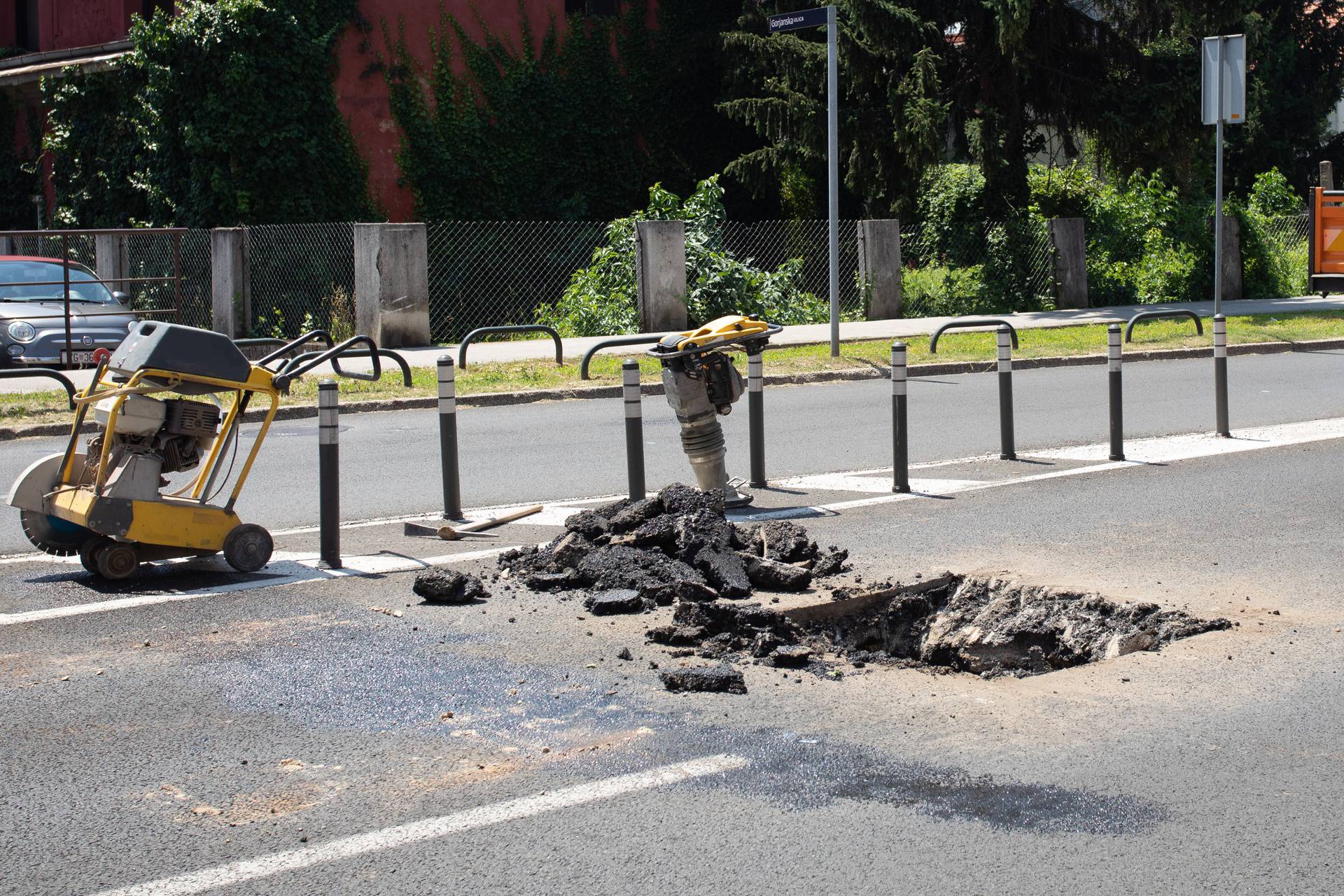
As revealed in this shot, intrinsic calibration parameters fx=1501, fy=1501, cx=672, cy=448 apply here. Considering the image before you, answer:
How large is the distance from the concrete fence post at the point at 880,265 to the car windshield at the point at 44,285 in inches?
466

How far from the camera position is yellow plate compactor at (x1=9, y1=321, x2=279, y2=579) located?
7.48 meters

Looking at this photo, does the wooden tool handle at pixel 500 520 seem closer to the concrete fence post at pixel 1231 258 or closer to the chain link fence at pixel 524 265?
the chain link fence at pixel 524 265

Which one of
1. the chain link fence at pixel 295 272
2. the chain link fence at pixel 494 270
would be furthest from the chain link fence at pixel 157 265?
the chain link fence at pixel 494 270

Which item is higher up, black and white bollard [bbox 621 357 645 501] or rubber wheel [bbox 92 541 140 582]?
black and white bollard [bbox 621 357 645 501]

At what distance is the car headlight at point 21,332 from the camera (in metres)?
18.2

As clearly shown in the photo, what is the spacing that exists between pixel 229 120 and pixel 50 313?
8.17 meters

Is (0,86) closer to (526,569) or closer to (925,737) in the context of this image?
(526,569)

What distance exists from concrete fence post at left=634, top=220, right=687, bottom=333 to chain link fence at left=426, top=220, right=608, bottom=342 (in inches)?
95.7

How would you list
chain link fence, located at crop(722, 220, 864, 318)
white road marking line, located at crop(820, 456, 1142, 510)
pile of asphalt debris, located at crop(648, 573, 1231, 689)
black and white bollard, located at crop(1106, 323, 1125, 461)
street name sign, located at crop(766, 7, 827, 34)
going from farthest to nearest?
chain link fence, located at crop(722, 220, 864, 318) < street name sign, located at crop(766, 7, 827, 34) < black and white bollard, located at crop(1106, 323, 1125, 461) < white road marking line, located at crop(820, 456, 1142, 510) < pile of asphalt debris, located at crop(648, 573, 1231, 689)

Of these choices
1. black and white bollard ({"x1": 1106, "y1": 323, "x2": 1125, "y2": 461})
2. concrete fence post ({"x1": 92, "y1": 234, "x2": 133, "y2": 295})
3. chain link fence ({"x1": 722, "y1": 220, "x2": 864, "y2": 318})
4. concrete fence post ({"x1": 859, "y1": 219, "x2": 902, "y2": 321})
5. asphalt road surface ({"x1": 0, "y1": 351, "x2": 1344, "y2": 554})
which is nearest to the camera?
asphalt road surface ({"x1": 0, "y1": 351, "x2": 1344, "y2": 554})

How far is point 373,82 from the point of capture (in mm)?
28125

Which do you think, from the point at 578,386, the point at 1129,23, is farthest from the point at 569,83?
the point at 578,386

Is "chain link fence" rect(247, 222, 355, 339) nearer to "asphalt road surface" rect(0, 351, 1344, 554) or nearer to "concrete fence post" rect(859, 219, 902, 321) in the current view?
"concrete fence post" rect(859, 219, 902, 321)

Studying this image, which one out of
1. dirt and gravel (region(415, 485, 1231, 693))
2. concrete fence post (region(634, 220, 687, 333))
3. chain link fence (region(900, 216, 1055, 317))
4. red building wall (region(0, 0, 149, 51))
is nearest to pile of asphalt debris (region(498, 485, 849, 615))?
dirt and gravel (region(415, 485, 1231, 693))
